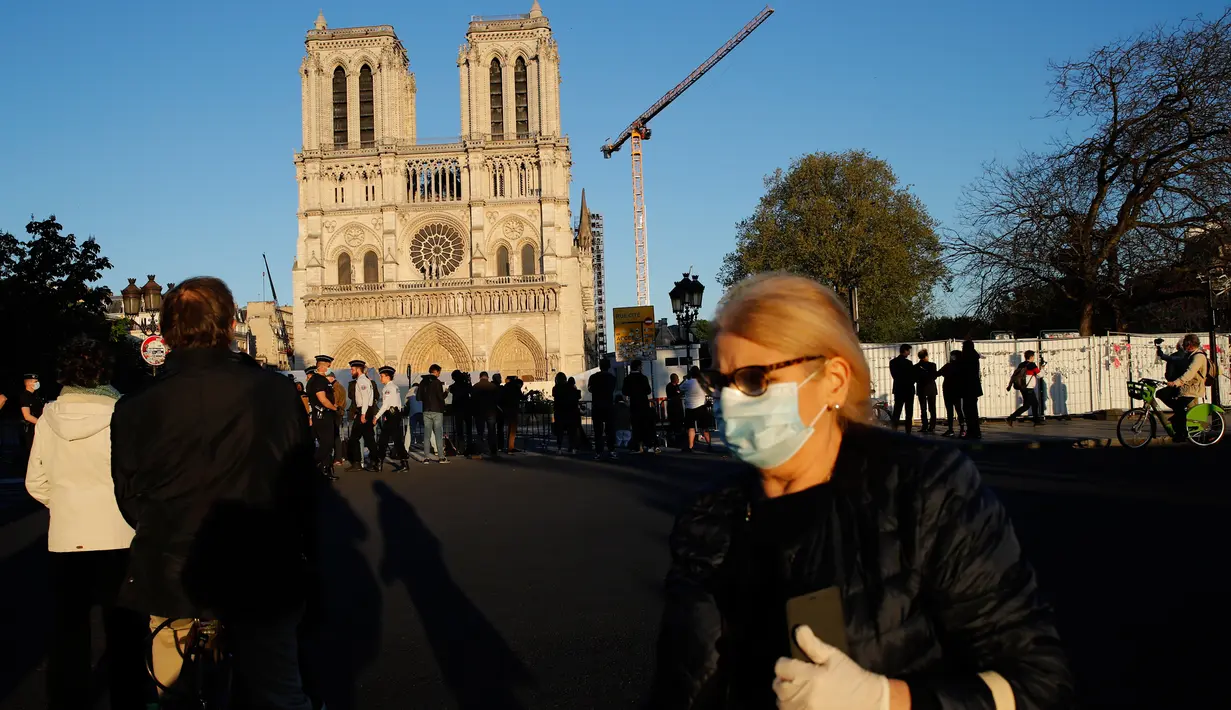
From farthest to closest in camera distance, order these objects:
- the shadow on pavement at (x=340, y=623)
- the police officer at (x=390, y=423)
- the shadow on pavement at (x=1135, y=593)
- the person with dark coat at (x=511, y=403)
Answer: the person with dark coat at (x=511, y=403), the police officer at (x=390, y=423), the shadow on pavement at (x=1135, y=593), the shadow on pavement at (x=340, y=623)

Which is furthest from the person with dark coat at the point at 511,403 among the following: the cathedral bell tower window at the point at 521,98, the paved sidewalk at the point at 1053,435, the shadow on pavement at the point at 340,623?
the cathedral bell tower window at the point at 521,98

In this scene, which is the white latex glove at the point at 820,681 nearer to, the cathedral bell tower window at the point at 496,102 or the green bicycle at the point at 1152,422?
the green bicycle at the point at 1152,422

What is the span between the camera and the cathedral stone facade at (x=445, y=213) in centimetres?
5900

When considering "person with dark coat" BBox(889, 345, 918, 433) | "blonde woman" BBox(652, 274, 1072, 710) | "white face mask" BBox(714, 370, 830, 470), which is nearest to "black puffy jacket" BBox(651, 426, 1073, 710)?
"blonde woman" BBox(652, 274, 1072, 710)

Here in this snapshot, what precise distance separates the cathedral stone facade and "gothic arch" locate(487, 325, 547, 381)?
86 mm

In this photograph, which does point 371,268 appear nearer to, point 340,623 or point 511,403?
point 511,403

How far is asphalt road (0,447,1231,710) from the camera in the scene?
4270mm

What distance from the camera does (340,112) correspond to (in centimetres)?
6091

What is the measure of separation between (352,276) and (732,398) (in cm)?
6103

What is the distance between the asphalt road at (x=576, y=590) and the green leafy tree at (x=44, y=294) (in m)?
14.1

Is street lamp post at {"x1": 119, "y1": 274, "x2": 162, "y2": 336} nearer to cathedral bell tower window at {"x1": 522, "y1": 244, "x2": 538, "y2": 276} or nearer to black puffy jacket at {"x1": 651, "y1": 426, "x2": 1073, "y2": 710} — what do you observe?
black puffy jacket at {"x1": 651, "y1": 426, "x2": 1073, "y2": 710}

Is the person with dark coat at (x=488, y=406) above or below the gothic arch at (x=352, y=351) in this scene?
below

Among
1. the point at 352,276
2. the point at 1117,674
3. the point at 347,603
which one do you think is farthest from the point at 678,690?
the point at 352,276

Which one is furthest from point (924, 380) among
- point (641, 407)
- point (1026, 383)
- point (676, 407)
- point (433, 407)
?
point (433, 407)
